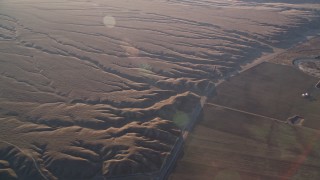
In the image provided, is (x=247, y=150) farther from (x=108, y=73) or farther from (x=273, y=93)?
(x=108, y=73)

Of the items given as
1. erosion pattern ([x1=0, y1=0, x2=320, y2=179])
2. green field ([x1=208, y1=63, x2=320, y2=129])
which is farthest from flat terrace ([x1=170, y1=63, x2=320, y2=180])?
erosion pattern ([x1=0, y1=0, x2=320, y2=179])

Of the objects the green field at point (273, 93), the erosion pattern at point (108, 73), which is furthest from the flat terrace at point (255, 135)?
the erosion pattern at point (108, 73)

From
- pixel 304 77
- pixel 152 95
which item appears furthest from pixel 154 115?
pixel 304 77

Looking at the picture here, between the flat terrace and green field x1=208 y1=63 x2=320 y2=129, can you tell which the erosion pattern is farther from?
green field x1=208 y1=63 x2=320 y2=129

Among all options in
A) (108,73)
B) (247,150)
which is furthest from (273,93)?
(108,73)

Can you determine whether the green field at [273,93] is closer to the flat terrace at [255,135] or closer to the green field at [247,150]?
the flat terrace at [255,135]

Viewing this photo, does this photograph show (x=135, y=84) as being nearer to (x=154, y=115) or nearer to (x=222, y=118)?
(x=154, y=115)
